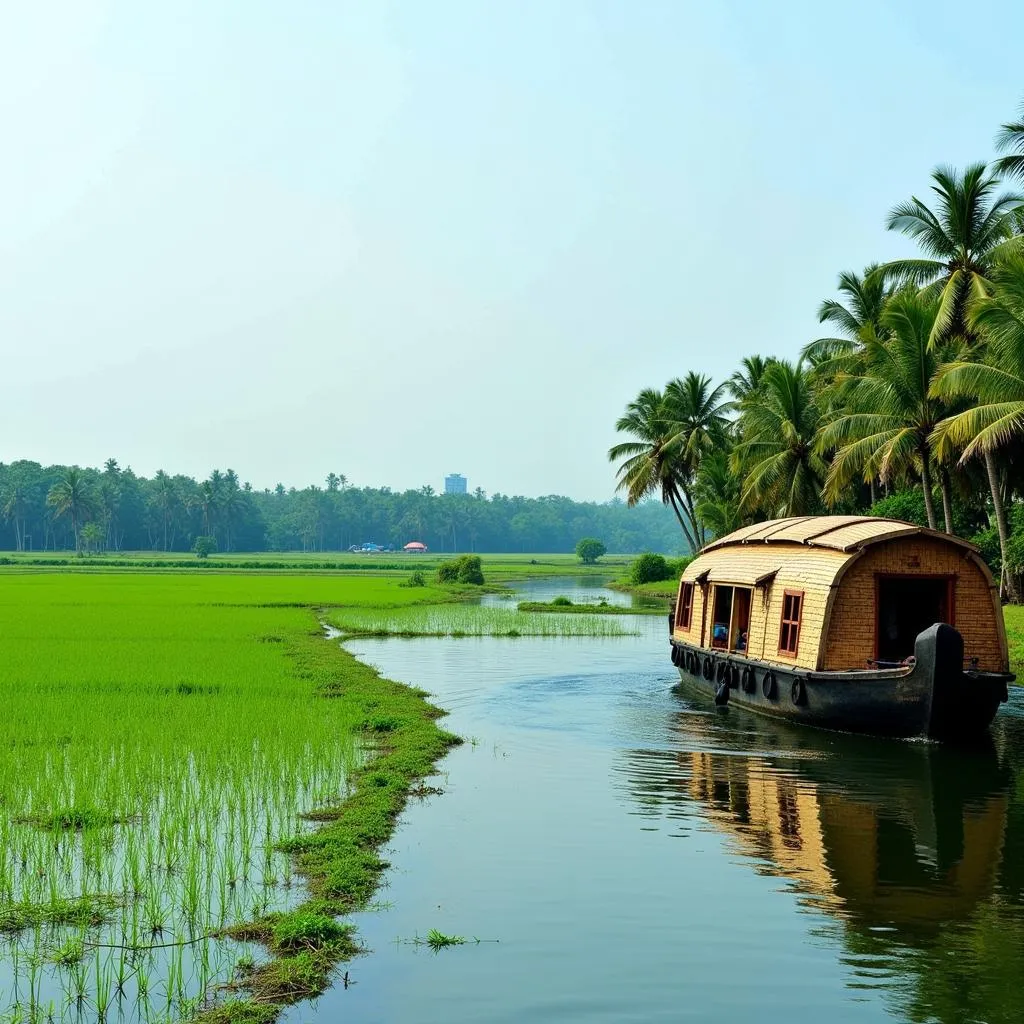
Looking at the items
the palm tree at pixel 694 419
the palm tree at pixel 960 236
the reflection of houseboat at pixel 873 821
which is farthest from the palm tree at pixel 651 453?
the reflection of houseboat at pixel 873 821

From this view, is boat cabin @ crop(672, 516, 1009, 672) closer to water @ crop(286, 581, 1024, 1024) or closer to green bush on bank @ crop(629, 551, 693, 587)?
water @ crop(286, 581, 1024, 1024)

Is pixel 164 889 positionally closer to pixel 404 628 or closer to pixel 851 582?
pixel 851 582

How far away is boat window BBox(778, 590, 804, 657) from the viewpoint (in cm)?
1577

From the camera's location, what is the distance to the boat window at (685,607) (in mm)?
21630

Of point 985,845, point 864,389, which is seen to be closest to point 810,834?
point 985,845

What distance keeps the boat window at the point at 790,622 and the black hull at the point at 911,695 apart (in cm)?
33

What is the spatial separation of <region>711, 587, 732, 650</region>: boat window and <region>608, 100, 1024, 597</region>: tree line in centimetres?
645

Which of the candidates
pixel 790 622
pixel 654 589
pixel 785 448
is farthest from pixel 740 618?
pixel 654 589

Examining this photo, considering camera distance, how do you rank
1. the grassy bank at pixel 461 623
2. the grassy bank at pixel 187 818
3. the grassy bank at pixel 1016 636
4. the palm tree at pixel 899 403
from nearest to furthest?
the grassy bank at pixel 187 818
the grassy bank at pixel 1016 636
the palm tree at pixel 899 403
the grassy bank at pixel 461 623

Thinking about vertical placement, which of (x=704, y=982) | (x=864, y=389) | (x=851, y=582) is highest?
(x=864, y=389)

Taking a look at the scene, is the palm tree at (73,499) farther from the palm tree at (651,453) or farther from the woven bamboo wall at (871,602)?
the woven bamboo wall at (871,602)

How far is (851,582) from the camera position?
14.9 m

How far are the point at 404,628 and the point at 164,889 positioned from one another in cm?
2178

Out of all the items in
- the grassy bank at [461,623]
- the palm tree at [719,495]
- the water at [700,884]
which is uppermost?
the palm tree at [719,495]
